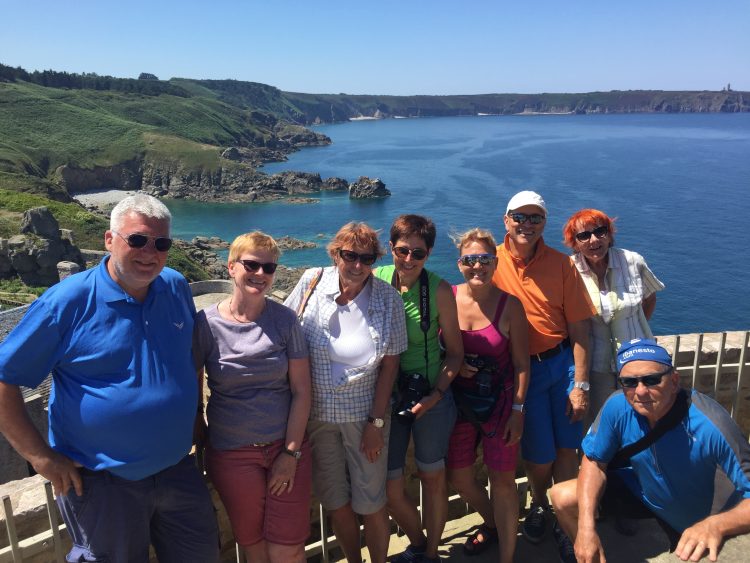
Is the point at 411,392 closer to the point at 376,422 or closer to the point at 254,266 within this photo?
the point at 376,422

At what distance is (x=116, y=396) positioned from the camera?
2.48m

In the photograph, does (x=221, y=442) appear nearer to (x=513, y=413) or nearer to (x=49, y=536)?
(x=49, y=536)

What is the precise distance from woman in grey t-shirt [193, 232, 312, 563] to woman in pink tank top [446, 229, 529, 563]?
37.0 inches

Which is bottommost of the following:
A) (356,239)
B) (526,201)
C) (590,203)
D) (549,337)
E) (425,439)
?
(590,203)

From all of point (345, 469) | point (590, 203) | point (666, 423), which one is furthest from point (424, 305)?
point (590, 203)

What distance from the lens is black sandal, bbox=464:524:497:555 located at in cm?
353

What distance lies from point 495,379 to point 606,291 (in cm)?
100

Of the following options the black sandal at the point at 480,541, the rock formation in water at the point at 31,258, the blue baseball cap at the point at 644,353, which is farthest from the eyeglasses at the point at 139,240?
the rock formation in water at the point at 31,258

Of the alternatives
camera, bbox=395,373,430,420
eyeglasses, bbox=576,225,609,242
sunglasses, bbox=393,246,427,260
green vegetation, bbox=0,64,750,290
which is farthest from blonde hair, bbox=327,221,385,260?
green vegetation, bbox=0,64,750,290

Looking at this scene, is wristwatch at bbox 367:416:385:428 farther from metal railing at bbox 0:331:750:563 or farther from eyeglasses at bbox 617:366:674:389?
eyeglasses at bbox 617:366:674:389

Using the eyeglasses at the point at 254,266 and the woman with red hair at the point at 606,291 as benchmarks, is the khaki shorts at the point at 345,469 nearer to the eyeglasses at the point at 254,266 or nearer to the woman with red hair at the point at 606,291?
the eyeglasses at the point at 254,266

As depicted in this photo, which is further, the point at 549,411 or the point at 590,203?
the point at 590,203

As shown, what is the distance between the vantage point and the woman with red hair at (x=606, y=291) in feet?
12.0

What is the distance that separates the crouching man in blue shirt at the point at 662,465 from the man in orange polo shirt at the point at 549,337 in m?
0.55
